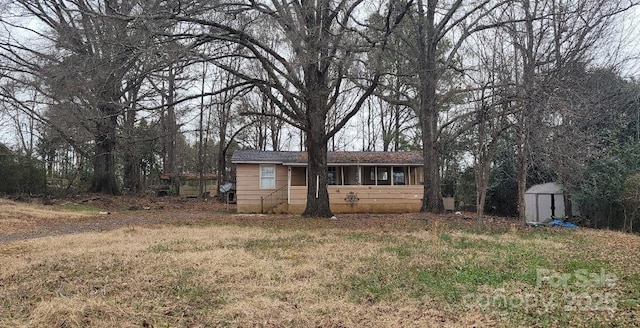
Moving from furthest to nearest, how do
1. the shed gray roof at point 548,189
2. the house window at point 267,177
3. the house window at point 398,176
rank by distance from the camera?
1. the house window at point 398,176
2. the house window at point 267,177
3. the shed gray roof at point 548,189

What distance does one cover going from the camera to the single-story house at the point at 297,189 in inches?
736

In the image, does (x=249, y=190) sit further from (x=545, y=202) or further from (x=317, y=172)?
(x=545, y=202)

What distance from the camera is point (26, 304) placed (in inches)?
165

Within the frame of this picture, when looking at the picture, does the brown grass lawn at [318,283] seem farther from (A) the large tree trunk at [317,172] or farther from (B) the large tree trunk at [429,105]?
(B) the large tree trunk at [429,105]

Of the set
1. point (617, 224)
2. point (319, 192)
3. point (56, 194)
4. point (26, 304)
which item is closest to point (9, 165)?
point (56, 194)

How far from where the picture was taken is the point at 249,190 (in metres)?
18.9

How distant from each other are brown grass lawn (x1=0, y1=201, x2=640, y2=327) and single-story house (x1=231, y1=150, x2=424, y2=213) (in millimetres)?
10139

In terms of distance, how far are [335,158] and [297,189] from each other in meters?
2.66

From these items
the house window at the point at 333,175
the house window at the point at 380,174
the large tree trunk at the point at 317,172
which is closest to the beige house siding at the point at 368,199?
the house window at the point at 380,174

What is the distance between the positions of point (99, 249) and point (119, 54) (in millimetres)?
5371

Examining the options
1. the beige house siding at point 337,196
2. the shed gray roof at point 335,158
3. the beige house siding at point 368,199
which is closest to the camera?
the beige house siding at point 368,199

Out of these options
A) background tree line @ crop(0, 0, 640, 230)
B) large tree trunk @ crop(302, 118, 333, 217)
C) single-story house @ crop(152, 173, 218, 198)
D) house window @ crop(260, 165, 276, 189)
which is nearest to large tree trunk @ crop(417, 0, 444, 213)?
background tree line @ crop(0, 0, 640, 230)

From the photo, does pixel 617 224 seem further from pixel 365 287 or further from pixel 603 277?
pixel 365 287

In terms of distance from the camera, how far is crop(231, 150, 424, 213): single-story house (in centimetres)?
1869
